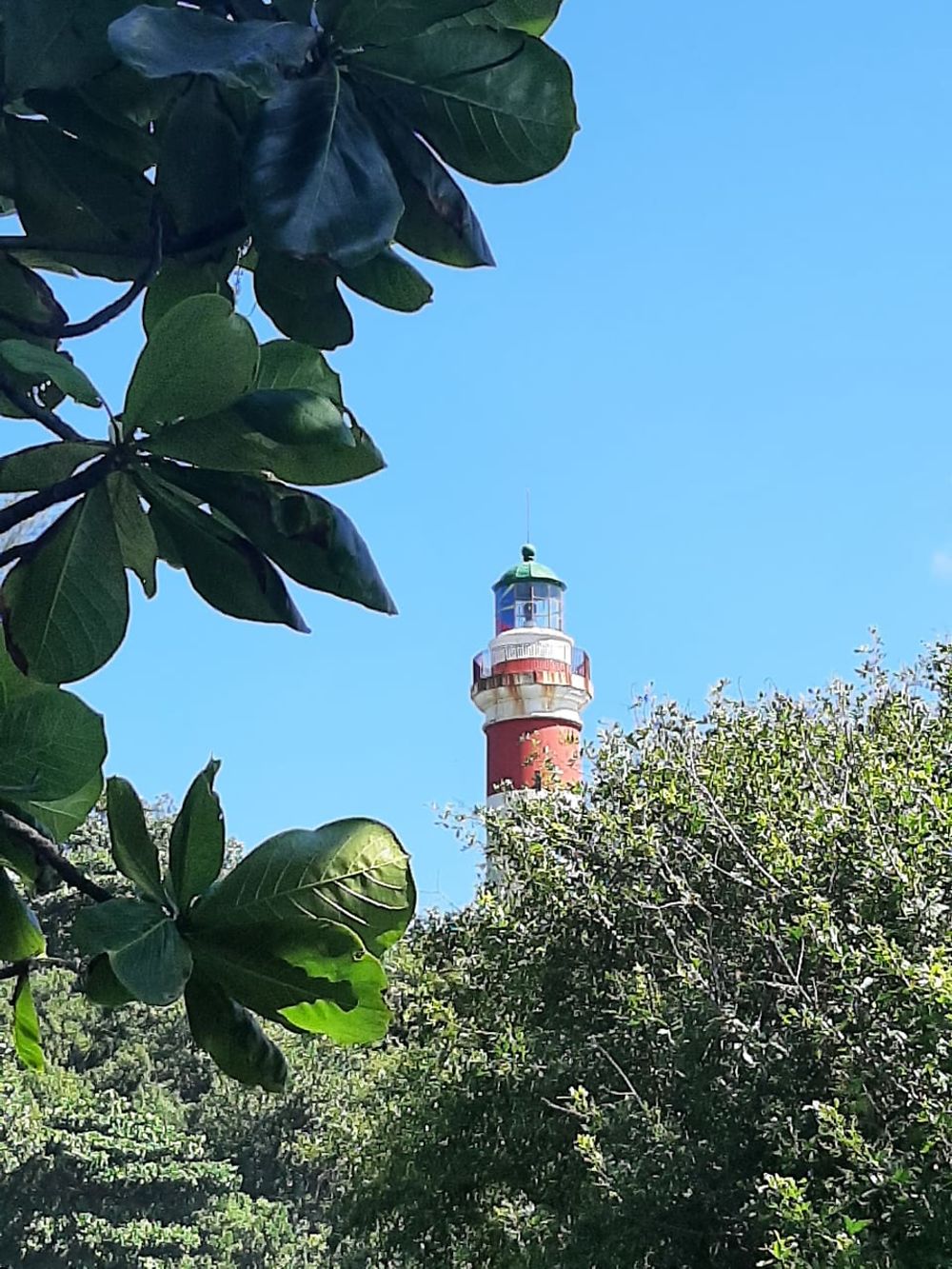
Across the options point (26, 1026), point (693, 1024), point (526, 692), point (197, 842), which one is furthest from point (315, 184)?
point (526, 692)

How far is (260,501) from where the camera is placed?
2.01ft

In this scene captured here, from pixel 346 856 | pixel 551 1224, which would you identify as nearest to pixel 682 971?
pixel 551 1224

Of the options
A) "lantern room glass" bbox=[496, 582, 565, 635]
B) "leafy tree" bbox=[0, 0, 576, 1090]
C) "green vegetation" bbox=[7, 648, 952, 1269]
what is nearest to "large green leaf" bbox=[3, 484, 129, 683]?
"leafy tree" bbox=[0, 0, 576, 1090]

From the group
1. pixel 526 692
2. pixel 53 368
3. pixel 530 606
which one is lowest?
pixel 53 368

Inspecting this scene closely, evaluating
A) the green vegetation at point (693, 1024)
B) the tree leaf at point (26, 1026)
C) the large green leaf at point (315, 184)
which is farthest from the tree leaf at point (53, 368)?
the green vegetation at point (693, 1024)

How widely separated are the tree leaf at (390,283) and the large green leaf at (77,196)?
11cm

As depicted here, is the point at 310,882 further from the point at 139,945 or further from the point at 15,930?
the point at 15,930

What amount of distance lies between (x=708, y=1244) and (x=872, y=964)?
1604 mm

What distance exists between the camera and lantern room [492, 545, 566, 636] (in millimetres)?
19219

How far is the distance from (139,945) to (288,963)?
71 mm

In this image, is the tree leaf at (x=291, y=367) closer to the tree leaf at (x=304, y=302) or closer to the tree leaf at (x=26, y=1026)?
the tree leaf at (x=304, y=302)

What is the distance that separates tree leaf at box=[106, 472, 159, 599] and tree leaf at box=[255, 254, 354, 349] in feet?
0.42

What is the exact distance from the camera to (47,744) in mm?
582

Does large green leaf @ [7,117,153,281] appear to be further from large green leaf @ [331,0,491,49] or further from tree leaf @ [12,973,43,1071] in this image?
tree leaf @ [12,973,43,1071]
